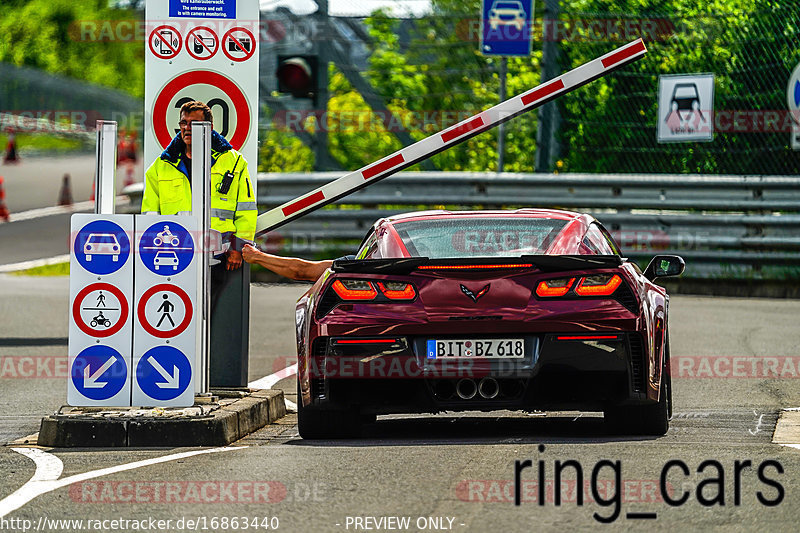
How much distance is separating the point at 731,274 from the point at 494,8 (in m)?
3.78

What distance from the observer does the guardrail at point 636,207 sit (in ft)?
59.8

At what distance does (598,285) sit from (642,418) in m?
0.71

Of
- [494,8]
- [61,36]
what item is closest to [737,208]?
[494,8]

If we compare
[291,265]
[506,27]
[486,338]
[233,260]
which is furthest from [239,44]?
[506,27]

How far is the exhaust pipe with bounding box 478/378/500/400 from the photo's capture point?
27.0 ft

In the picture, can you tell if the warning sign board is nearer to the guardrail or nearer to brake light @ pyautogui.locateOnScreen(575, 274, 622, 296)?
brake light @ pyautogui.locateOnScreen(575, 274, 622, 296)

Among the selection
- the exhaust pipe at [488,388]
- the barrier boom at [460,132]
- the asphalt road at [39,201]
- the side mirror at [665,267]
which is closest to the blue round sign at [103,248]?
the barrier boom at [460,132]

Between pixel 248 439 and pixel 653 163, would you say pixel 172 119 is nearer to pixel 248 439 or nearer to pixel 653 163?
pixel 248 439

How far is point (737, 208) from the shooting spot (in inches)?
723

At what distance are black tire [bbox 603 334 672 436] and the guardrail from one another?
32.1 feet

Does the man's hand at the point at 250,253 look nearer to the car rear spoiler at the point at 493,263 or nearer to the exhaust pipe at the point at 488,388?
the car rear spoiler at the point at 493,263

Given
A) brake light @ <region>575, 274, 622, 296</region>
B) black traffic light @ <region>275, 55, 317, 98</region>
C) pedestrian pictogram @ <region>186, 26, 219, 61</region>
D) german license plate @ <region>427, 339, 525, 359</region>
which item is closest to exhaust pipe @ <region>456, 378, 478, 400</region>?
german license plate @ <region>427, 339, 525, 359</region>

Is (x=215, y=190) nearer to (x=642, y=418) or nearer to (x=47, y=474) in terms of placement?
(x=47, y=474)

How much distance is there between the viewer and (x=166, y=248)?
8.76m
